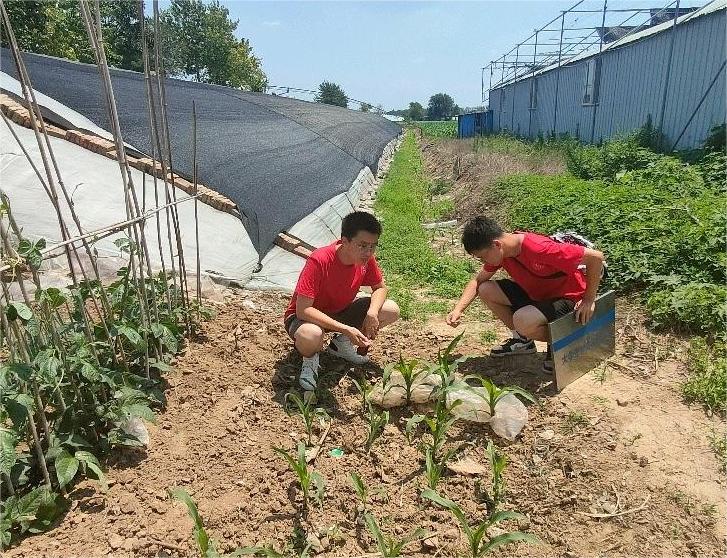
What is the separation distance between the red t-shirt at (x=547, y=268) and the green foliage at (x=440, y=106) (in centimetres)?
9620

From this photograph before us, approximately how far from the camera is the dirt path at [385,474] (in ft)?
6.12

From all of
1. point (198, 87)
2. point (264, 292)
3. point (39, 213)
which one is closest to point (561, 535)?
point (264, 292)

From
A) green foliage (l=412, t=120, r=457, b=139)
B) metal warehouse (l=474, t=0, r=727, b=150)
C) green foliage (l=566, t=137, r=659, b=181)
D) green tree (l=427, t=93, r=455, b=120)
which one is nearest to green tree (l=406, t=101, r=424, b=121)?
green tree (l=427, t=93, r=455, b=120)

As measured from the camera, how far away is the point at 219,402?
265 centimetres

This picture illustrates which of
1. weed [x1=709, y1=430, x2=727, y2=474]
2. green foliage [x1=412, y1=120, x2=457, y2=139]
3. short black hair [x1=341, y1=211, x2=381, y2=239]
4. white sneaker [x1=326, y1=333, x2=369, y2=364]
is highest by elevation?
green foliage [x1=412, y1=120, x2=457, y2=139]

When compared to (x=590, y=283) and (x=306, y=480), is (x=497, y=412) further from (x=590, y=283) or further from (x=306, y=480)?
(x=306, y=480)

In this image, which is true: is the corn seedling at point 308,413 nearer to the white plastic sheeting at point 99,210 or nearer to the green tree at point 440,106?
the white plastic sheeting at point 99,210

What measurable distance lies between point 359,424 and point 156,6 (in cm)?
236

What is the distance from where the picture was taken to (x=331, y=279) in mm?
2828

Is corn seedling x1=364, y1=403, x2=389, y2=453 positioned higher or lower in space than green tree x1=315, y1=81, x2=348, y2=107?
lower

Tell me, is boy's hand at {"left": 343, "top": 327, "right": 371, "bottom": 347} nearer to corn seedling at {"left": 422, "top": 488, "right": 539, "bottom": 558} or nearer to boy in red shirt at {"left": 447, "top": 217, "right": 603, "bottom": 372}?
boy in red shirt at {"left": 447, "top": 217, "right": 603, "bottom": 372}

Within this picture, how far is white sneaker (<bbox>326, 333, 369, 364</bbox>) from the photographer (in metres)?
3.12

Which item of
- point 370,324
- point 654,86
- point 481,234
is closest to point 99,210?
point 370,324

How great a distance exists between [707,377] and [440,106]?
100483 millimetres
